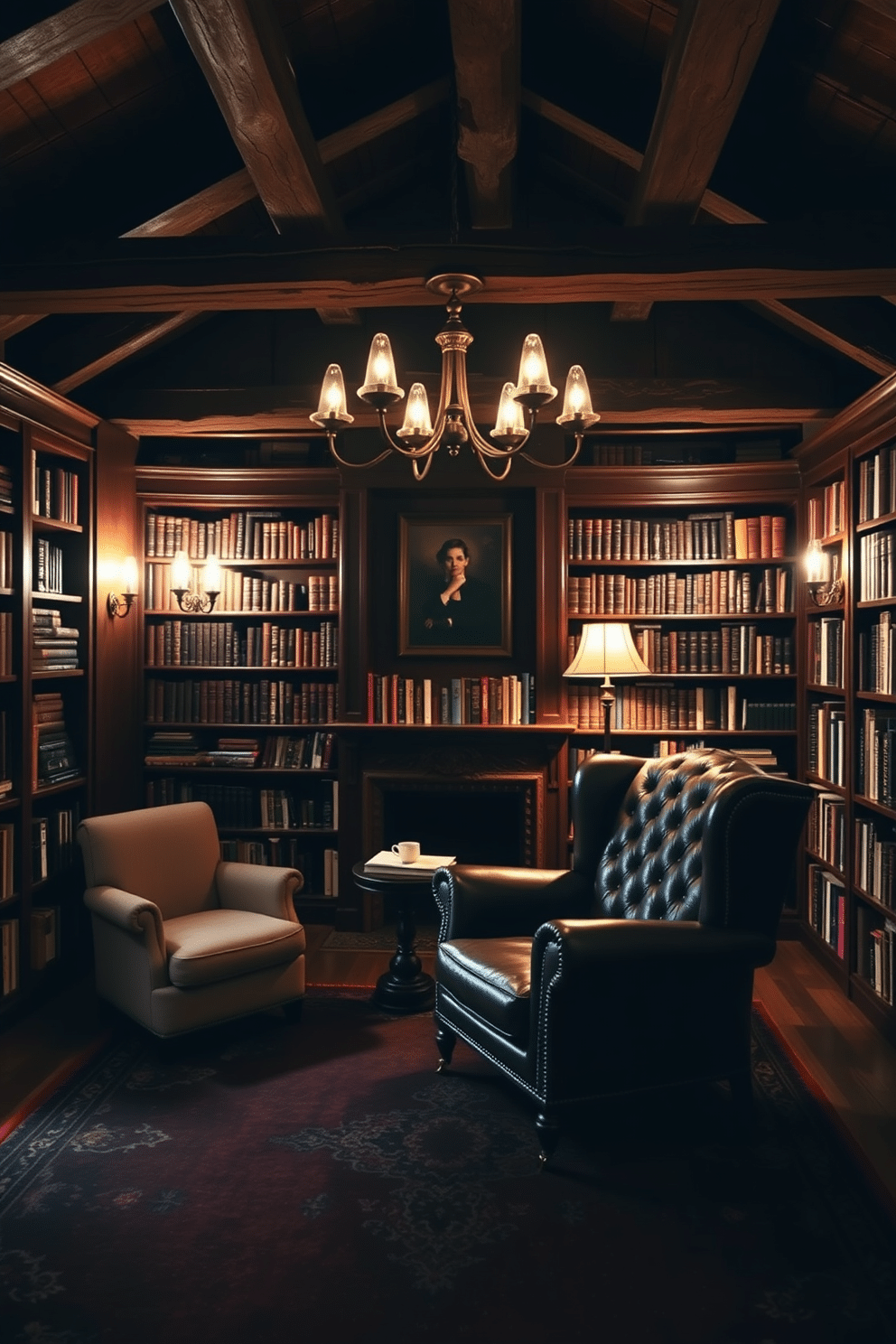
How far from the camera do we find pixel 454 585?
208 inches

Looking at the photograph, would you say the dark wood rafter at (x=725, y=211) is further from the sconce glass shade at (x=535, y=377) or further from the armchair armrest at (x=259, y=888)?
→ the armchair armrest at (x=259, y=888)

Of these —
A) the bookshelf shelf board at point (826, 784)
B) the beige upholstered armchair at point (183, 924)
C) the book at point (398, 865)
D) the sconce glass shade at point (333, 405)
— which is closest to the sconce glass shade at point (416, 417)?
the sconce glass shade at point (333, 405)

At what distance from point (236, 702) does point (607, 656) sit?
6.84 ft

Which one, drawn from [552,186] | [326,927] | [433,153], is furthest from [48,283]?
[326,927]

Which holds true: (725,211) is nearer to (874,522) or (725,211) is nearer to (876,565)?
(874,522)

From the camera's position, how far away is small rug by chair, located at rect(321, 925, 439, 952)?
15.9 ft

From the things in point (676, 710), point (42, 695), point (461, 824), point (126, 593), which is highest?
point (126, 593)

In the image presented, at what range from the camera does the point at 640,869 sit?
3.48 meters

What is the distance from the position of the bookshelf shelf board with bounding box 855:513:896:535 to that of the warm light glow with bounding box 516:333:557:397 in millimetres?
1680

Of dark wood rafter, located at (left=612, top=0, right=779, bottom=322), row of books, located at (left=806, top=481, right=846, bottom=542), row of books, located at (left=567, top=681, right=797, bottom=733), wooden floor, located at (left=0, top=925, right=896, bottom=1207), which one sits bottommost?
wooden floor, located at (left=0, top=925, right=896, bottom=1207)

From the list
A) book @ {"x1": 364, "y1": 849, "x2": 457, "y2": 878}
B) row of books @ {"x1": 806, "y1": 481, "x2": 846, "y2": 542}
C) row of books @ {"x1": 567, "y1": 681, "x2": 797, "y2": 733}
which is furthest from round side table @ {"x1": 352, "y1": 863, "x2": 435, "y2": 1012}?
row of books @ {"x1": 806, "y1": 481, "x2": 846, "y2": 542}

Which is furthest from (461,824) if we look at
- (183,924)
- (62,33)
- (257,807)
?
(62,33)

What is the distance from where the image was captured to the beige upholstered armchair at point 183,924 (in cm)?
344

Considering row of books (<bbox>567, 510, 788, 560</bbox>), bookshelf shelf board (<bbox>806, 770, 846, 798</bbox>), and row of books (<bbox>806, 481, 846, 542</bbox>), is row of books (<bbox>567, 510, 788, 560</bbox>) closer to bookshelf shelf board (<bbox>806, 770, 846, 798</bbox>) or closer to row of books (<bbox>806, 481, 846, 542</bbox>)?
row of books (<bbox>806, 481, 846, 542</bbox>)
